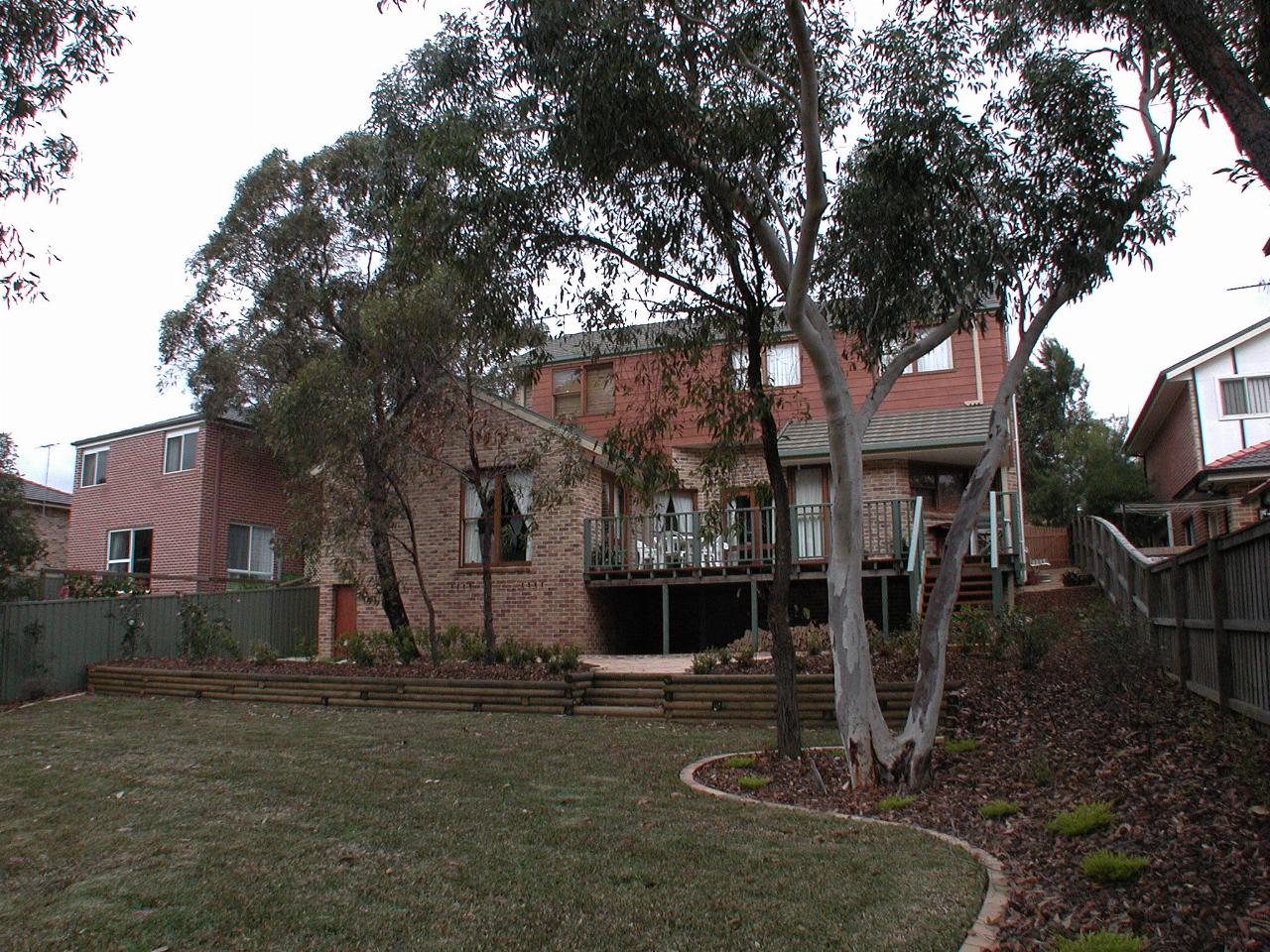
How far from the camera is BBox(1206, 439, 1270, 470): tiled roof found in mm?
19688

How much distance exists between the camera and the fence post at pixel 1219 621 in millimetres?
7809

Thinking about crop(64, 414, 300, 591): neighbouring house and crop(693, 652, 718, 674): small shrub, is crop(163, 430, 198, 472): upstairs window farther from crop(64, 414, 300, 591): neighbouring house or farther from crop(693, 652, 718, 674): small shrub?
crop(693, 652, 718, 674): small shrub

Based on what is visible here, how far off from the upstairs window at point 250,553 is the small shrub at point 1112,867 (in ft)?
79.0

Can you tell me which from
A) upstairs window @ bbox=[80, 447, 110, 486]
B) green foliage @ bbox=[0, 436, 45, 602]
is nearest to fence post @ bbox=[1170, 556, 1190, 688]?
green foliage @ bbox=[0, 436, 45, 602]

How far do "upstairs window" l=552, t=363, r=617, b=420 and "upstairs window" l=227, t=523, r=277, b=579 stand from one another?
348 inches

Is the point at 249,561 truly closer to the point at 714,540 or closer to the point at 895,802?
the point at 714,540

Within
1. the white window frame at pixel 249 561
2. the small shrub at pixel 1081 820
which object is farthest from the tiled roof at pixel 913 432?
the white window frame at pixel 249 561

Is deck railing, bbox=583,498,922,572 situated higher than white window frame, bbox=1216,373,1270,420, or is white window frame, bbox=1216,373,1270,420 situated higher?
white window frame, bbox=1216,373,1270,420

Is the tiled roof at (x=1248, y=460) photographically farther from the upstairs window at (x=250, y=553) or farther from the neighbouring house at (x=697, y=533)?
the upstairs window at (x=250, y=553)

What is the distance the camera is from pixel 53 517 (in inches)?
1303

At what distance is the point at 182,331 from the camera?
20359mm

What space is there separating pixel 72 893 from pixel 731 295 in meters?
7.06

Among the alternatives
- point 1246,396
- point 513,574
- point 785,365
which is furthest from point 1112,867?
point 1246,396

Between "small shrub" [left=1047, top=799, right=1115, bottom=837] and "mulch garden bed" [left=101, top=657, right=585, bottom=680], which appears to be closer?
"small shrub" [left=1047, top=799, right=1115, bottom=837]
